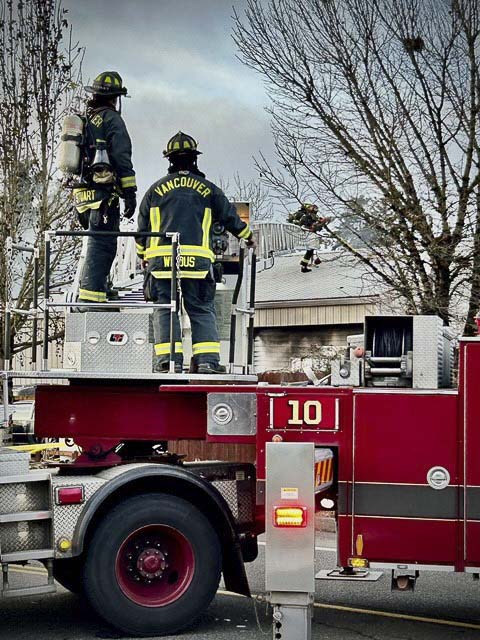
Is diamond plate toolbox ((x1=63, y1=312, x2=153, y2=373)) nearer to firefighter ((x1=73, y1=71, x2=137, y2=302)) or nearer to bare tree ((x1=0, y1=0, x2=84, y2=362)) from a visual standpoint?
firefighter ((x1=73, y1=71, x2=137, y2=302))

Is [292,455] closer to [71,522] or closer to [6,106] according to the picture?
[71,522]

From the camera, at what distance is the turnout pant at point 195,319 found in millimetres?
8086

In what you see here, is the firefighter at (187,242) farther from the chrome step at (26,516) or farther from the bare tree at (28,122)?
the bare tree at (28,122)

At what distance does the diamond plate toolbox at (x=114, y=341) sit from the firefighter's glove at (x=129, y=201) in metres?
1.04

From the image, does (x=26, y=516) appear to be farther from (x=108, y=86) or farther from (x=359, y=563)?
(x=108, y=86)

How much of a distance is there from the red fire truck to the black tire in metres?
0.03

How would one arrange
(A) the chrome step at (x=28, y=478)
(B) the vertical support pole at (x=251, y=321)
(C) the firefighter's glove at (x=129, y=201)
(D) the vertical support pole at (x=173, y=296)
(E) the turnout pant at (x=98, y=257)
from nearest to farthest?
(A) the chrome step at (x=28, y=478)
(D) the vertical support pole at (x=173, y=296)
(E) the turnout pant at (x=98, y=257)
(C) the firefighter's glove at (x=129, y=201)
(B) the vertical support pole at (x=251, y=321)

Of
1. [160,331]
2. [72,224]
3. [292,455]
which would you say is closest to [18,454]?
[160,331]

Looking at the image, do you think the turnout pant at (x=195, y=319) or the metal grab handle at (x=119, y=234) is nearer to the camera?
the metal grab handle at (x=119, y=234)

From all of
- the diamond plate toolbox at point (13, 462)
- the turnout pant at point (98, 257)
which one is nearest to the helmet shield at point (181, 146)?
the turnout pant at point (98, 257)

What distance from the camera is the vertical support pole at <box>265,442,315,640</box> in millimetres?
6480

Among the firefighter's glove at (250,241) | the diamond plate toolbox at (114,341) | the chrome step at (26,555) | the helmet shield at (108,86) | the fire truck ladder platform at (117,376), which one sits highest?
the helmet shield at (108,86)

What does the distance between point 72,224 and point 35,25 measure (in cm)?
360

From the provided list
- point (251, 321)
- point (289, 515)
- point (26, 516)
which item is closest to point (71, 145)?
point (251, 321)
